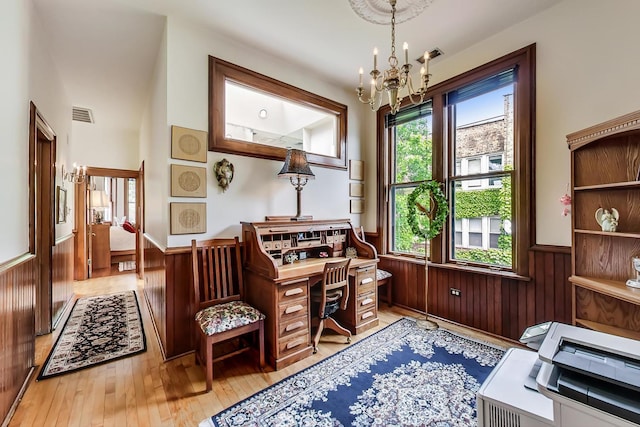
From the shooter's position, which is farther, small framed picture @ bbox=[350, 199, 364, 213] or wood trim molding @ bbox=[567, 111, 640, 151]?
small framed picture @ bbox=[350, 199, 364, 213]

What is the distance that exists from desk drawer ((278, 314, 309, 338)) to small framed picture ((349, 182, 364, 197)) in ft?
6.87

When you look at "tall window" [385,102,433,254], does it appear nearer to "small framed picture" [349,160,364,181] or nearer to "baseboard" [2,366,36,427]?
"small framed picture" [349,160,364,181]

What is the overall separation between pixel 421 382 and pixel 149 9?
397 centimetres

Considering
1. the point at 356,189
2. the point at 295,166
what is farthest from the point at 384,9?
the point at 356,189

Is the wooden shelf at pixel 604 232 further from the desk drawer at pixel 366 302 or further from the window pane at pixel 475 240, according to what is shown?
the desk drawer at pixel 366 302

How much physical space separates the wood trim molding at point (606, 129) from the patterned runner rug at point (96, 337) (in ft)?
14.0

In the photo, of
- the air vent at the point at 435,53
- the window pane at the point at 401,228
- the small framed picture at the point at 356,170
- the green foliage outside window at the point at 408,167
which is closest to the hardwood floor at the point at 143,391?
the window pane at the point at 401,228

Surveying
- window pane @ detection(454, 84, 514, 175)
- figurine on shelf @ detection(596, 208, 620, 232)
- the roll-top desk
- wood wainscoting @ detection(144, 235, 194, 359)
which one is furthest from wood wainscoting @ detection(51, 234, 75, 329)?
figurine on shelf @ detection(596, 208, 620, 232)

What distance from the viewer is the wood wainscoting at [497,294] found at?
2445mm

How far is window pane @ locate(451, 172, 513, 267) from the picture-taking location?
112 inches

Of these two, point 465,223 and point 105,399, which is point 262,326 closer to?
point 105,399

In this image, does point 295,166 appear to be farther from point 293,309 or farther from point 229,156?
point 293,309

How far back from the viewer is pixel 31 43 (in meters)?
2.29

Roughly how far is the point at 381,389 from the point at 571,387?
1473mm
